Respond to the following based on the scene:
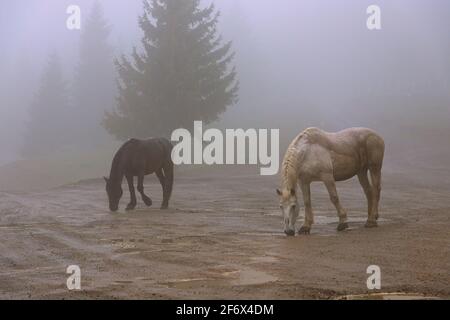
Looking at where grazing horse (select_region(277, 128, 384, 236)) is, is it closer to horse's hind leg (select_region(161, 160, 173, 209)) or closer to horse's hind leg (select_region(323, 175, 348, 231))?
horse's hind leg (select_region(323, 175, 348, 231))

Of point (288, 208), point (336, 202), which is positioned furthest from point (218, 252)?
point (336, 202)

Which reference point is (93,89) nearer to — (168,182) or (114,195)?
(168,182)

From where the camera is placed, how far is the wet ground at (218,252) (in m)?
6.73

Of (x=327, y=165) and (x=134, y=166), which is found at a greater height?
(x=327, y=165)

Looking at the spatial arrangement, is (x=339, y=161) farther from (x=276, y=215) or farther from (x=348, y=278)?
(x=348, y=278)

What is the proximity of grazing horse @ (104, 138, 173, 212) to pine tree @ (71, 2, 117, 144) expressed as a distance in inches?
1474

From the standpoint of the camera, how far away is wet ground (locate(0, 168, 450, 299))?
6730mm

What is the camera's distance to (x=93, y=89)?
2229 inches

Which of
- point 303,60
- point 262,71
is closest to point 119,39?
point 262,71

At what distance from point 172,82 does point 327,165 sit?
21.9 m

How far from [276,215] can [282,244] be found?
16.6ft

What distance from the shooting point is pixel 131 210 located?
16.8m

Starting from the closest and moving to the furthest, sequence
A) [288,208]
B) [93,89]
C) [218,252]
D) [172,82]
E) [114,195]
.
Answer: [218,252], [288,208], [114,195], [172,82], [93,89]

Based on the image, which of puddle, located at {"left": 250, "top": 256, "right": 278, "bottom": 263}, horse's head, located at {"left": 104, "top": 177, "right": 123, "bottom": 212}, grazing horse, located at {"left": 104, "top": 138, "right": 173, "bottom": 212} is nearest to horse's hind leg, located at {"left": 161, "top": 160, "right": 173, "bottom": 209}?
grazing horse, located at {"left": 104, "top": 138, "right": 173, "bottom": 212}
